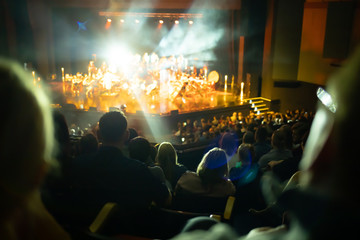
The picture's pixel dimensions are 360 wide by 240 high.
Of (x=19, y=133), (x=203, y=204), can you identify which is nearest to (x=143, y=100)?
(x=203, y=204)

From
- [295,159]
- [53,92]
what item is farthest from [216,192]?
[53,92]

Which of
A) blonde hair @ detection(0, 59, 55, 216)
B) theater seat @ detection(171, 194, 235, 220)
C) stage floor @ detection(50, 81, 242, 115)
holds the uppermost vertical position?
blonde hair @ detection(0, 59, 55, 216)

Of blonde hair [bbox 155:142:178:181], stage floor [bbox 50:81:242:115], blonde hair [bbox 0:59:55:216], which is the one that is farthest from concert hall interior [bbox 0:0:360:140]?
blonde hair [bbox 0:59:55:216]

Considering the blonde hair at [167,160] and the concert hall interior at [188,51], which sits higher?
the concert hall interior at [188,51]

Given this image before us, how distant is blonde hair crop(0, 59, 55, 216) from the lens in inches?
20.8

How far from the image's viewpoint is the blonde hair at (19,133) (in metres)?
0.53

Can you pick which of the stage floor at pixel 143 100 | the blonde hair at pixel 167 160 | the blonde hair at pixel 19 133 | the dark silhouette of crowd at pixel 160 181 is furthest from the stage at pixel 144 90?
the blonde hair at pixel 19 133

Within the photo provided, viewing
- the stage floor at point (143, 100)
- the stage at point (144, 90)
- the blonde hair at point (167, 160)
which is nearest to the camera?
the blonde hair at point (167, 160)

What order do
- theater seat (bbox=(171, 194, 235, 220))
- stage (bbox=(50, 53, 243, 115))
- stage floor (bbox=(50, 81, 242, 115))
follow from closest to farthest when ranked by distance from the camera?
theater seat (bbox=(171, 194, 235, 220))
stage floor (bbox=(50, 81, 242, 115))
stage (bbox=(50, 53, 243, 115))

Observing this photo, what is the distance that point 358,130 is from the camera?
1.48 feet

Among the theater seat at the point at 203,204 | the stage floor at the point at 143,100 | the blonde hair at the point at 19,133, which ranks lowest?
the theater seat at the point at 203,204

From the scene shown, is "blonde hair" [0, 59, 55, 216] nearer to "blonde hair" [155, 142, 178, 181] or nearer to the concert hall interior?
"blonde hair" [155, 142, 178, 181]

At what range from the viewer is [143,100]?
9938 mm

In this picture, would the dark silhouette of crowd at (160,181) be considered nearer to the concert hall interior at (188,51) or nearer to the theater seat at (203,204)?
the theater seat at (203,204)
